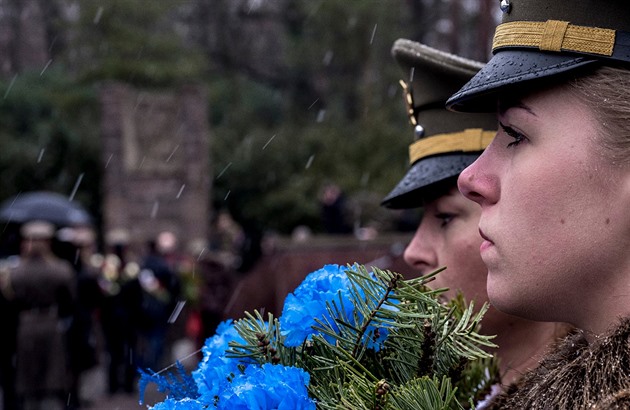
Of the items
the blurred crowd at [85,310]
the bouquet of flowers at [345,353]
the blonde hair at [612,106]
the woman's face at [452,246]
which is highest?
the blonde hair at [612,106]

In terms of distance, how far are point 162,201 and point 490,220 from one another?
66.1ft

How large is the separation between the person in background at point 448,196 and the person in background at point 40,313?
640 centimetres

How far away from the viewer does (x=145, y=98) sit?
21.3 m

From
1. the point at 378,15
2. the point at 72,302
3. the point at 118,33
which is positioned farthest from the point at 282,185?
the point at 72,302

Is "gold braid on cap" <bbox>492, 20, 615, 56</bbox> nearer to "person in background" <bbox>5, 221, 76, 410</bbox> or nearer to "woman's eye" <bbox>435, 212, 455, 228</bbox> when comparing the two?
"woman's eye" <bbox>435, 212, 455, 228</bbox>

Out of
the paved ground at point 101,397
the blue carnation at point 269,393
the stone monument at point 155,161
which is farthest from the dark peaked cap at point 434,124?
the stone monument at point 155,161

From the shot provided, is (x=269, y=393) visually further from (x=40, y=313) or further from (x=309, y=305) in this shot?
(x=40, y=313)

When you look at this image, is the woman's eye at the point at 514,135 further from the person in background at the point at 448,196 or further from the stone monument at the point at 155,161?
the stone monument at the point at 155,161

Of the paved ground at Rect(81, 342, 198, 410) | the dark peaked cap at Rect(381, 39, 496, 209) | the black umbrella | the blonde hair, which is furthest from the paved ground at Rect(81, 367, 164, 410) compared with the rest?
the blonde hair

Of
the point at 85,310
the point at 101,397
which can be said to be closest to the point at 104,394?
the point at 101,397

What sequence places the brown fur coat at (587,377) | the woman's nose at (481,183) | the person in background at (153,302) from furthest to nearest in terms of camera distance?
the person in background at (153,302), the woman's nose at (481,183), the brown fur coat at (587,377)

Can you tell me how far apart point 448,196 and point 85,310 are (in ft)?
26.6

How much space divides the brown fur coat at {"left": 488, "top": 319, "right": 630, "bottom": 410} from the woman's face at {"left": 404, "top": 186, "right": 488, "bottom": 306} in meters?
0.70

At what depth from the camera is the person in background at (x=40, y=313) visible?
812 centimetres
